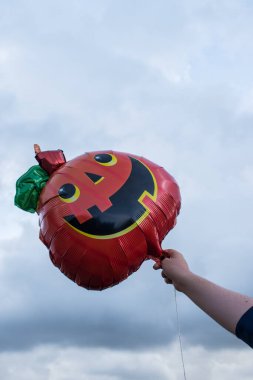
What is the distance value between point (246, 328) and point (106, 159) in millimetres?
4239

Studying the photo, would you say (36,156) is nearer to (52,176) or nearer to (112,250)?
(52,176)

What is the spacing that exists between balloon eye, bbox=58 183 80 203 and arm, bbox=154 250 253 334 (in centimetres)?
327

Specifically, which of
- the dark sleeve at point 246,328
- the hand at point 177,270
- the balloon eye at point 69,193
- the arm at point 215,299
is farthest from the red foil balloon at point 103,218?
the dark sleeve at point 246,328

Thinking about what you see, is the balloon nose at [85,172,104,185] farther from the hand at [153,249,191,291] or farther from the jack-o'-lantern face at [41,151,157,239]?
the hand at [153,249,191,291]

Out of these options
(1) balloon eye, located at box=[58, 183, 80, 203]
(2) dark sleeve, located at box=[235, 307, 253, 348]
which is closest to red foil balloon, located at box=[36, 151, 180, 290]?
(1) balloon eye, located at box=[58, 183, 80, 203]

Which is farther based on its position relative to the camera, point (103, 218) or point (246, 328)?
point (103, 218)

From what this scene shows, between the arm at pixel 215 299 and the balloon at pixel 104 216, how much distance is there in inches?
116

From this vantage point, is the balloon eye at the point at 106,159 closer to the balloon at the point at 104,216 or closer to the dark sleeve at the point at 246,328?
the balloon at the point at 104,216

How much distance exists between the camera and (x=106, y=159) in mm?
6008

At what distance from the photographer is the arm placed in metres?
1.99

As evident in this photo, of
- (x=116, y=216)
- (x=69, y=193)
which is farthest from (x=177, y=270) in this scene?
(x=69, y=193)

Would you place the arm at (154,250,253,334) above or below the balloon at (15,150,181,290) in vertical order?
below

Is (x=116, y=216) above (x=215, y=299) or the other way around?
above

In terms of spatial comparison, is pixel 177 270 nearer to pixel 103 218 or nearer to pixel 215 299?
pixel 215 299
